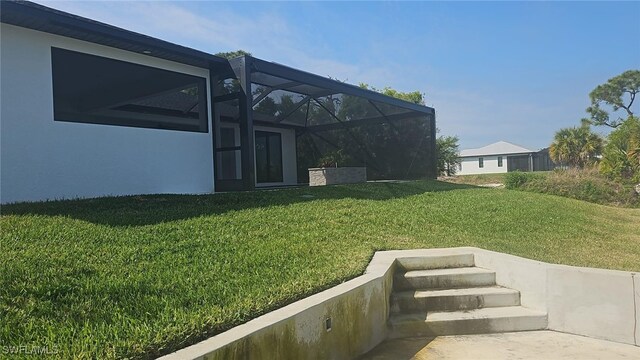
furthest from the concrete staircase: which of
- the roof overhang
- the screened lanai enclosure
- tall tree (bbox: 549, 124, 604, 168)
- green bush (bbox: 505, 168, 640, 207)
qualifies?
tall tree (bbox: 549, 124, 604, 168)

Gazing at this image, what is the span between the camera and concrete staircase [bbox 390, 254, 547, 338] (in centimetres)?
454

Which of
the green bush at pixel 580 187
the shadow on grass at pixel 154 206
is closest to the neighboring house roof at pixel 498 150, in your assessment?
the green bush at pixel 580 187

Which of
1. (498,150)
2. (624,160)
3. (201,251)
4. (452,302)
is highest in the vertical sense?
(498,150)

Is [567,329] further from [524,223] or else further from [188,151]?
[188,151]

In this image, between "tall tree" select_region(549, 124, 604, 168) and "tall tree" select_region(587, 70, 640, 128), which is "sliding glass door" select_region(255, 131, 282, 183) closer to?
"tall tree" select_region(549, 124, 604, 168)

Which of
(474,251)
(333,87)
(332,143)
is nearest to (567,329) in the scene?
(474,251)

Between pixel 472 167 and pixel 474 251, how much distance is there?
156 feet

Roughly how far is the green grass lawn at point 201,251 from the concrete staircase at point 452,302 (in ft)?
2.12

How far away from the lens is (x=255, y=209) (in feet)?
25.7

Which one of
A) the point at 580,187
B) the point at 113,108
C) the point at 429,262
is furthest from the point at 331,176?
the point at 429,262

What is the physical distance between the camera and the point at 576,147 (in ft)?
92.2

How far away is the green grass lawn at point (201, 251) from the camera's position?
2969mm

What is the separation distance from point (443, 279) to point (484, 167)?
4748 cm

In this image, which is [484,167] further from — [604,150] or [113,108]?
[113,108]
